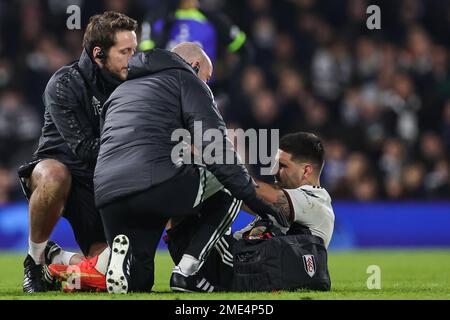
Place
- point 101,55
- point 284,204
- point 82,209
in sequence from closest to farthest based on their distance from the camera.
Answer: point 284,204
point 101,55
point 82,209

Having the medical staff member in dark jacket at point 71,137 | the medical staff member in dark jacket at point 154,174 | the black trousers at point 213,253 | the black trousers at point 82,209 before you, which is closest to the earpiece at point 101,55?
the medical staff member in dark jacket at point 71,137

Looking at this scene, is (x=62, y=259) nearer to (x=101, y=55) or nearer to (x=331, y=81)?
(x=101, y=55)

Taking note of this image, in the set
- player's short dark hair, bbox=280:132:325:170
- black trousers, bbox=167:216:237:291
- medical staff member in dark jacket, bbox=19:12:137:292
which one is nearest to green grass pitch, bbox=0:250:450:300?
black trousers, bbox=167:216:237:291

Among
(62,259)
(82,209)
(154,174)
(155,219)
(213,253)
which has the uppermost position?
(154,174)

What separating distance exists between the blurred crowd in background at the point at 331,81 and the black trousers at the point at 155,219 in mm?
6348

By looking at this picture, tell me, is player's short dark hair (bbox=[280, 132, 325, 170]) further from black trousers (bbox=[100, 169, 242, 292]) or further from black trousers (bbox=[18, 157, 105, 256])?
black trousers (bbox=[18, 157, 105, 256])

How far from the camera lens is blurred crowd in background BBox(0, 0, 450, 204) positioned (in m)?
12.6

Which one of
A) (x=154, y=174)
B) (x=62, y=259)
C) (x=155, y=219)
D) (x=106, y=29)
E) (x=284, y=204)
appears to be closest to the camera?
(x=154, y=174)

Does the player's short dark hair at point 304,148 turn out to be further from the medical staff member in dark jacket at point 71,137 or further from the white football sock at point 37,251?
the white football sock at point 37,251

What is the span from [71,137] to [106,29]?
69 cm

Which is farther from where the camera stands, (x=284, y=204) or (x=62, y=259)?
(x=62, y=259)

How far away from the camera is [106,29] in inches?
233

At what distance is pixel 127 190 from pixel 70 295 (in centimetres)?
65

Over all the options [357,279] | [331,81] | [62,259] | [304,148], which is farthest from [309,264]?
[331,81]
